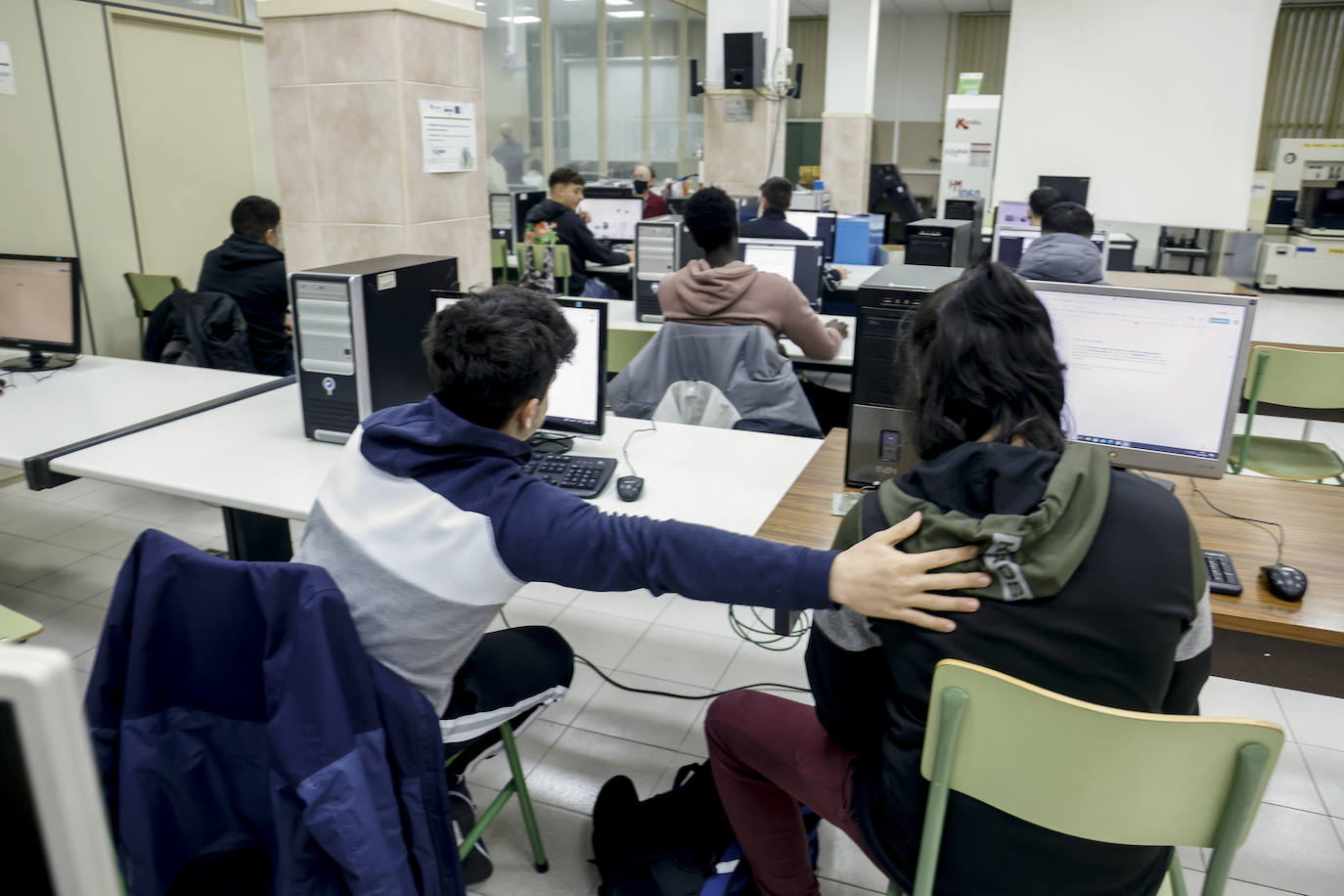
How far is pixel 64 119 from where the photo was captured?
13.7 ft

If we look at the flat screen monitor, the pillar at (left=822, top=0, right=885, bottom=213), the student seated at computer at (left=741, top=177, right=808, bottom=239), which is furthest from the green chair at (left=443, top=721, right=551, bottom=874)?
the pillar at (left=822, top=0, right=885, bottom=213)

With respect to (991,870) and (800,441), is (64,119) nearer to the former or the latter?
(800,441)

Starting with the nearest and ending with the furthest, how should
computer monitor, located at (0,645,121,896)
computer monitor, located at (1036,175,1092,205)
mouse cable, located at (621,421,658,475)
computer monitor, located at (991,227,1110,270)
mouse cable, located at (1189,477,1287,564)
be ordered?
computer monitor, located at (0,645,121,896) → mouse cable, located at (1189,477,1287,564) → mouse cable, located at (621,421,658,475) → computer monitor, located at (991,227,1110,270) → computer monitor, located at (1036,175,1092,205)

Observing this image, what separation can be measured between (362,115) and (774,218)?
2681 mm

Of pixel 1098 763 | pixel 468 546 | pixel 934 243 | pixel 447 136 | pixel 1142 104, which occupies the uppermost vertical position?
pixel 1142 104

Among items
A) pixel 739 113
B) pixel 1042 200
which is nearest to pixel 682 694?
pixel 1042 200

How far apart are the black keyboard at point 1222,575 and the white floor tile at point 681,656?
4.34ft

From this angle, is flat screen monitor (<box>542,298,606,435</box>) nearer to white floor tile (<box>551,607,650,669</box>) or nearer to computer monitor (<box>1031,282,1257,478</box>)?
white floor tile (<box>551,607,650,669</box>)

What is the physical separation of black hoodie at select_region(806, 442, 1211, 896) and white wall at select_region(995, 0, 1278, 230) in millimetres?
8782

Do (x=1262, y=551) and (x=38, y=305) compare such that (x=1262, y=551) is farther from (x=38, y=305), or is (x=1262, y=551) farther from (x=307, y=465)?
(x=38, y=305)

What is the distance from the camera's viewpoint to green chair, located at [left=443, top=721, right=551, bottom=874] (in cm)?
184

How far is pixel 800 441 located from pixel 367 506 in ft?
4.44

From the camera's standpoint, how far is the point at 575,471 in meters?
2.16

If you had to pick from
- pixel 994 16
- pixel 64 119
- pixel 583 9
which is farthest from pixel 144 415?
pixel 994 16
